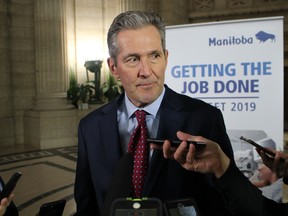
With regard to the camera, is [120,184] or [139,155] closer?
[120,184]

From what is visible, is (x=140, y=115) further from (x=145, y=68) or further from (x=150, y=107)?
(x=145, y=68)

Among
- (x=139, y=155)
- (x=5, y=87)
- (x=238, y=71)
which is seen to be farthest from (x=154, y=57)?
(x=5, y=87)

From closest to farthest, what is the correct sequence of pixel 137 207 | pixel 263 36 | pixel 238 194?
1. pixel 137 207
2. pixel 238 194
3. pixel 263 36

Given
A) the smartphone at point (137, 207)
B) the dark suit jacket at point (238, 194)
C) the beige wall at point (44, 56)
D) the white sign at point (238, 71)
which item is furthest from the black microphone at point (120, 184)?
the beige wall at point (44, 56)

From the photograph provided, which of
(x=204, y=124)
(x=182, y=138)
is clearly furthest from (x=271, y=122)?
(x=182, y=138)

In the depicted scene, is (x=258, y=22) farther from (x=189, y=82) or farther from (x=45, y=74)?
(x=45, y=74)

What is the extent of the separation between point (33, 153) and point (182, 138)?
7374 millimetres

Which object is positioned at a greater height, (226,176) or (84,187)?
(226,176)

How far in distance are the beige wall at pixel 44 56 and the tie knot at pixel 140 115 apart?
24.0 ft

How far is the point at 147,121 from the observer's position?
4.37 ft

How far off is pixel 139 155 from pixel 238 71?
173cm

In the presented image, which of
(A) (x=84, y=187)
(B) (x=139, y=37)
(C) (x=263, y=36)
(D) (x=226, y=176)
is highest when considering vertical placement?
(C) (x=263, y=36)

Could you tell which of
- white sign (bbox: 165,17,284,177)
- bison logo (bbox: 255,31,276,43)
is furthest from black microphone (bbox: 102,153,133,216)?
bison logo (bbox: 255,31,276,43)

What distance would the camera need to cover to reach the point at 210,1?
468 inches
